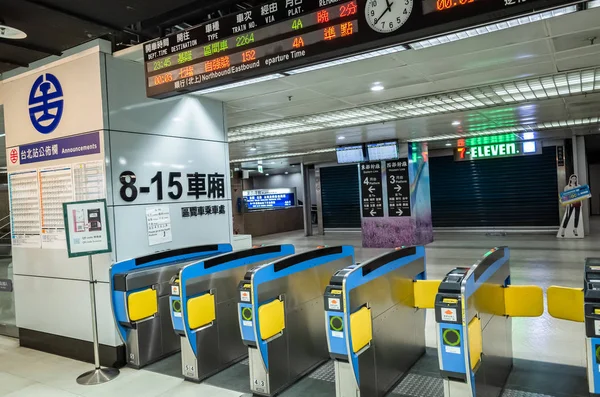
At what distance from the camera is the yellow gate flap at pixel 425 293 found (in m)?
3.77

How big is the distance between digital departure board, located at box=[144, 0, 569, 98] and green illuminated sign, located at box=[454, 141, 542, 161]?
10.2m

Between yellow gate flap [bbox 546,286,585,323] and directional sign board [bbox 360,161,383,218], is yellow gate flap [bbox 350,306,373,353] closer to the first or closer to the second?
yellow gate flap [bbox 546,286,585,323]

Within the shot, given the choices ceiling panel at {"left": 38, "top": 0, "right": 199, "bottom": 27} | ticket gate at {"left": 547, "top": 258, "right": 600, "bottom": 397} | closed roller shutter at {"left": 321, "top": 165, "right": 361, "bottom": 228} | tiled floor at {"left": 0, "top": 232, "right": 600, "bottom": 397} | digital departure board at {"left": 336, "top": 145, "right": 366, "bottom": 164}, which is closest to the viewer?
ticket gate at {"left": 547, "top": 258, "right": 600, "bottom": 397}

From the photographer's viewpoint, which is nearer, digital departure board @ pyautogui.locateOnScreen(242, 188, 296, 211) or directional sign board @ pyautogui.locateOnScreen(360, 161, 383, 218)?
directional sign board @ pyautogui.locateOnScreen(360, 161, 383, 218)

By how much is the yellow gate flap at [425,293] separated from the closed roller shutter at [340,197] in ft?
40.0

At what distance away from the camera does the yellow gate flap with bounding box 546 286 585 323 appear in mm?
3055

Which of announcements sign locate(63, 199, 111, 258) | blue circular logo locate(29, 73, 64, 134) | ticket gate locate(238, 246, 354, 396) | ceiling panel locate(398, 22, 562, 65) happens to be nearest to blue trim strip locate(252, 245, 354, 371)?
ticket gate locate(238, 246, 354, 396)

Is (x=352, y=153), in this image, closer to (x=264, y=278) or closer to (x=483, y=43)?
(x=483, y=43)

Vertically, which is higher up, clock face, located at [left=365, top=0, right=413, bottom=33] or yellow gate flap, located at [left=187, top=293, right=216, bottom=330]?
clock face, located at [left=365, top=0, right=413, bottom=33]

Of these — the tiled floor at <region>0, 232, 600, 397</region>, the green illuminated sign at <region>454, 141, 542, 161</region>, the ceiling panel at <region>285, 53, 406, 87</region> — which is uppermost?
the ceiling panel at <region>285, 53, 406, 87</region>

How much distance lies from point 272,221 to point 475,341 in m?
15.2

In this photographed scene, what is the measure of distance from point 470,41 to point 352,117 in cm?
372

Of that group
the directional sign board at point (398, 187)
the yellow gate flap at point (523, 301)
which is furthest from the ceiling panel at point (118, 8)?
the directional sign board at point (398, 187)

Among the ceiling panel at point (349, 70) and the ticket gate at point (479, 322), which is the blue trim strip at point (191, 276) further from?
the ceiling panel at point (349, 70)
